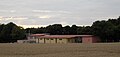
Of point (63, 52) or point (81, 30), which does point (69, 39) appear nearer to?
point (81, 30)

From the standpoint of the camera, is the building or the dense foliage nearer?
the building

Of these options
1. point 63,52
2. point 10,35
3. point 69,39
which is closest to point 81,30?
point 69,39

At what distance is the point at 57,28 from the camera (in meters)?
136

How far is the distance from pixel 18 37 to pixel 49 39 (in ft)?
49.2

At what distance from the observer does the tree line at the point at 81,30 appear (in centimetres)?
9286

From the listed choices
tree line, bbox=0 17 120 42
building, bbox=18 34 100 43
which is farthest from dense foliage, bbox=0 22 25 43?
building, bbox=18 34 100 43

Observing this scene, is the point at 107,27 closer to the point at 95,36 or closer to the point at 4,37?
the point at 95,36

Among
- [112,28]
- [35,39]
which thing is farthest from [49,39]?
[112,28]

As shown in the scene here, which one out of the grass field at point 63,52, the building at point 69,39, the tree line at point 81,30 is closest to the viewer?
the grass field at point 63,52

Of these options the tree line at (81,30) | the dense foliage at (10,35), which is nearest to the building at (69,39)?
the tree line at (81,30)

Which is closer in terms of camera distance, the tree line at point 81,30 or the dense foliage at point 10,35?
the tree line at point 81,30

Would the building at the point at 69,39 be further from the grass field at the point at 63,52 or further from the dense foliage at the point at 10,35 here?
the grass field at the point at 63,52

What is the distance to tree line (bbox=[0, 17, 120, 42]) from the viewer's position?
3656 inches

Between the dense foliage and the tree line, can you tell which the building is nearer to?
the tree line
